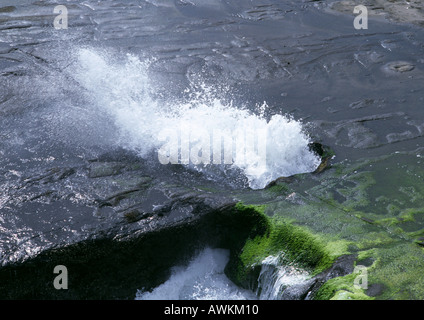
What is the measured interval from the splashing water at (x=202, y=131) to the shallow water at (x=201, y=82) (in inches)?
0.9

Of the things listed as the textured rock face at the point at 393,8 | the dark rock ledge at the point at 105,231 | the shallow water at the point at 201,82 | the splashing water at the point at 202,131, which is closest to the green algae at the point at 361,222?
the dark rock ledge at the point at 105,231

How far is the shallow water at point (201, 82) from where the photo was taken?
18.6 ft

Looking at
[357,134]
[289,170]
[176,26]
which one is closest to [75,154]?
[289,170]

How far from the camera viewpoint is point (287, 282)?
4020 millimetres

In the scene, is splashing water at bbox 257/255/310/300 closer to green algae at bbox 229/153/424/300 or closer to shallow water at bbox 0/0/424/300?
green algae at bbox 229/153/424/300

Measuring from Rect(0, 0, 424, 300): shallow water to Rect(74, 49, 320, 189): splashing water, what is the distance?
0.08ft

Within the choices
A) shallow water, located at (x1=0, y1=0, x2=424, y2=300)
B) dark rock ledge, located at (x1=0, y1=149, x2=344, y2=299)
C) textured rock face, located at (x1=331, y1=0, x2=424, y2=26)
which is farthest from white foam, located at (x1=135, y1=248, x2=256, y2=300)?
textured rock face, located at (x1=331, y1=0, x2=424, y2=26)

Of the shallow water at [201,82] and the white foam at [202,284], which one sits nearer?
the white foam at [202,284]

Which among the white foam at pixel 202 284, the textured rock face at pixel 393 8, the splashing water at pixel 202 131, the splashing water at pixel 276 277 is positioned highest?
the textured rock face at pixel 393 8

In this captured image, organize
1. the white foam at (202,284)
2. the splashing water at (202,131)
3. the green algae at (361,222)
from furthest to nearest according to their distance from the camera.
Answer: the splashing water at (202,131), the white foam at (202,284), the green algae at (361,222)

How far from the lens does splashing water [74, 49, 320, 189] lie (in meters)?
5.59

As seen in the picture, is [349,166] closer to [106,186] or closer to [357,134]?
[357,134]

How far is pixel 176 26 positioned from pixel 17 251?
18.3 feet

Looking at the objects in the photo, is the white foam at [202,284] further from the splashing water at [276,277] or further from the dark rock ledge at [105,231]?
the splashing water at [276,277]
